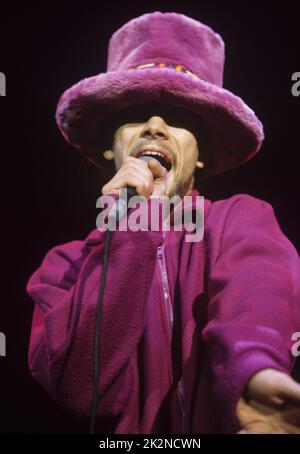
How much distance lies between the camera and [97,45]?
1.84 metres

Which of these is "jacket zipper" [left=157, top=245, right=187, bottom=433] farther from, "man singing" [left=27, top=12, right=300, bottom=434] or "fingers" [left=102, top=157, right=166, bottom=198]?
"fingers" [left=102, top=157, right=166, bottom=198]

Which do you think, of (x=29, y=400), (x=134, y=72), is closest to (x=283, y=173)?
(x=134, y=72)

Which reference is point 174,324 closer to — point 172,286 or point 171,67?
point 172,286

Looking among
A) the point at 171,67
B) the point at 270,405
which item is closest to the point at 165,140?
the point at 171,67

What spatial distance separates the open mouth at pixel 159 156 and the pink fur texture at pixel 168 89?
139 millimetres

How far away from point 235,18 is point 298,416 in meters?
1.35

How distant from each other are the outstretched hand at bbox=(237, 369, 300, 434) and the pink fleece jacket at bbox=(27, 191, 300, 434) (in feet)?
0.08

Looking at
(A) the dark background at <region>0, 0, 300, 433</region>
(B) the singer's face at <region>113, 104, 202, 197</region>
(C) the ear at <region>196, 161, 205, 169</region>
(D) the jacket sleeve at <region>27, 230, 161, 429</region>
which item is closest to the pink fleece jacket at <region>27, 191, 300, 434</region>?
(D) the jacket sleeve at <region>27, 230, 161, 429</region>

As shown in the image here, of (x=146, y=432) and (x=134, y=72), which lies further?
(x=134, y=72)

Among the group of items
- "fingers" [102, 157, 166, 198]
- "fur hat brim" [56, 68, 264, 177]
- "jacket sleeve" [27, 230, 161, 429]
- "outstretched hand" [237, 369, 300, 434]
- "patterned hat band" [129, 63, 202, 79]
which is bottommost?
"outstretched hand" [237, 369, 300, 434]

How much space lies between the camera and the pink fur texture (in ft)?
4.42

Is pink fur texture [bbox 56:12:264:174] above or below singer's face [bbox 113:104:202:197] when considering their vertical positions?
above

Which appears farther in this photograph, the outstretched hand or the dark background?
the dark background

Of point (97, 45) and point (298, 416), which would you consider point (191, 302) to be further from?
point (97, 45)
